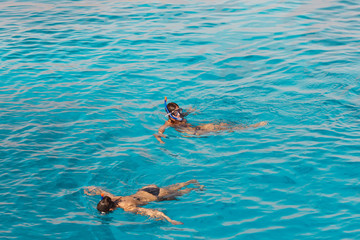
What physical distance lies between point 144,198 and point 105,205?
30.2 inches

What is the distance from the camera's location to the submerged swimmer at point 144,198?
7.39 meters

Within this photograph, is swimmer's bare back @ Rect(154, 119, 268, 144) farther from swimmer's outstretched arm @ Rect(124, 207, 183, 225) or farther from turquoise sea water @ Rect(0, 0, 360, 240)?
swimmer's outstretched arm @ Rect(124, 207, 183, 225)

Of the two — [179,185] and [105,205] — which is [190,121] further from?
[105,205]

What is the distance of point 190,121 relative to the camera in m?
10.7

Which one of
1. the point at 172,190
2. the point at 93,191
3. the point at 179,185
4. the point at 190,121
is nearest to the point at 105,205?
the point at 93,191

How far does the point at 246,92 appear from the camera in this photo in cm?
1207

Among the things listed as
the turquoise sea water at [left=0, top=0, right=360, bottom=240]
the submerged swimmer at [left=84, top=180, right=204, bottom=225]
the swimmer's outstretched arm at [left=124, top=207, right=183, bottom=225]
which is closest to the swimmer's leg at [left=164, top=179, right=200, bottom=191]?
the submerged swimmer at [left=84, top=180, right=204, bottom=225]

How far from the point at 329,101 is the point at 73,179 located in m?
6.91

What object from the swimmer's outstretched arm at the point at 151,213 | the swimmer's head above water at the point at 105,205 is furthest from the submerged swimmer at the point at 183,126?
the swimmer's head above water at the point at 105,205

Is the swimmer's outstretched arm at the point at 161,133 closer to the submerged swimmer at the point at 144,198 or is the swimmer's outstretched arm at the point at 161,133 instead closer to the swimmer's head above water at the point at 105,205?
the submerged swimmer at the point at 144,198

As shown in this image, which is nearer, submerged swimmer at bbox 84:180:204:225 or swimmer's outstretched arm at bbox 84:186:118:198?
submerged swimmer at bbox 84:180:204:225

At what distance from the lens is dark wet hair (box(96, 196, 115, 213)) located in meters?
7.35

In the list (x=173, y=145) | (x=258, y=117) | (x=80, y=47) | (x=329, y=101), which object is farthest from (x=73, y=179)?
(x=80, y=47)

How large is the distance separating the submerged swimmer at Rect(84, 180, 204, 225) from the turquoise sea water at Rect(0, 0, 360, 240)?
0.15 metres
